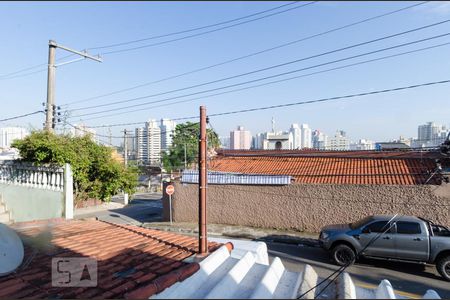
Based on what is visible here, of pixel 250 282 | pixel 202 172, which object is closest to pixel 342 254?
pixel 202 172

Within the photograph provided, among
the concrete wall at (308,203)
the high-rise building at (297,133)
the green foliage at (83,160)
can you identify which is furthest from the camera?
the high-rise building at (297,133)

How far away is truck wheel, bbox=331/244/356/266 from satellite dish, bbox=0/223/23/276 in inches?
360

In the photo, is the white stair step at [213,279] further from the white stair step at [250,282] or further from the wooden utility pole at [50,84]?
the wooden utility pole at [50,84]

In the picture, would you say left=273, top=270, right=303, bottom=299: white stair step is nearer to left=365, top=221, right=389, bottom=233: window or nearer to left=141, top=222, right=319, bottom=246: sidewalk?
left=365, top=221, right=389, bottom=233: window

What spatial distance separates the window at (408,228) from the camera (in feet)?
32.0

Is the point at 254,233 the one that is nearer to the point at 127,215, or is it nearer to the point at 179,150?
the point at 127,215

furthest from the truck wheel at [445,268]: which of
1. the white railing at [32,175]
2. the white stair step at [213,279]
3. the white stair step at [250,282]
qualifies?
the white railing at [32,175]

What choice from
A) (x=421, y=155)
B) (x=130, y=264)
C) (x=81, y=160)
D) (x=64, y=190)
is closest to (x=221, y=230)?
(x=81, y=160)

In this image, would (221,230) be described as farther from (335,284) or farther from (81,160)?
(335,284)

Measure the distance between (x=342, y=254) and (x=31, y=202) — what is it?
32.4ft

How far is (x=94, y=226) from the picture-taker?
22.9 feet

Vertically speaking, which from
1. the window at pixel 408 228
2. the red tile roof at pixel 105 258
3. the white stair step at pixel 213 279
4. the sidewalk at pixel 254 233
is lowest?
the sidewalk at pixel 254 233

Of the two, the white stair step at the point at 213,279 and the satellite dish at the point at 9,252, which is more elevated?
the satellite dish at the point at 9,252

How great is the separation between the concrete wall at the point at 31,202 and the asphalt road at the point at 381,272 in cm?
720
